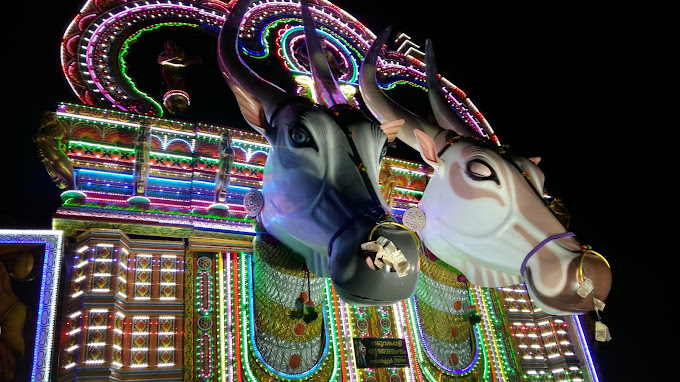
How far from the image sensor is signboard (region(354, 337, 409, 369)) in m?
3.81

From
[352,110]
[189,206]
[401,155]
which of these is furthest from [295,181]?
[401,155]

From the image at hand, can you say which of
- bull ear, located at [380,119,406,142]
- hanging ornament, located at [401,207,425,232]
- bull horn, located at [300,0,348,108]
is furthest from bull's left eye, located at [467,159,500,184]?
bull horn, located at [300,0,348,108]

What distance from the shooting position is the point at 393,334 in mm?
4109

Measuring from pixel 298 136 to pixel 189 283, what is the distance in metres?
1.34

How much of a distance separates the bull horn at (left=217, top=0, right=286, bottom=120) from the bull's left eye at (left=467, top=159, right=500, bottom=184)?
1.46 m

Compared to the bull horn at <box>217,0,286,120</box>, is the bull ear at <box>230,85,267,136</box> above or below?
below

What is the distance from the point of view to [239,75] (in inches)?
140

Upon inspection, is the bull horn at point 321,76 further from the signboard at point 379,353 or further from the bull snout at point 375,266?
the signboard at point 379,353

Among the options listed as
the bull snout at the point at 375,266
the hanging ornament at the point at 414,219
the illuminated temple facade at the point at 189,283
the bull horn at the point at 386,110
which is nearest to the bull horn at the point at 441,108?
the bull horn at the point at 386,110

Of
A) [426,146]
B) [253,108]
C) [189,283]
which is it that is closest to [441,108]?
[426,146]

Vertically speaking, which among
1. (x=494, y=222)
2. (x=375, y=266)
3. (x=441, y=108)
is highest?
(x=441, y=108)

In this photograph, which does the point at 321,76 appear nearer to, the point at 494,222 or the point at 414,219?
the point at 414,219

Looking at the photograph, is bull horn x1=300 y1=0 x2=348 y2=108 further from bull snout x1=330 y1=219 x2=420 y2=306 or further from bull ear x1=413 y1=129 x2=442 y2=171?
bull snout x1=330 y1=219 x2=420 y2=306

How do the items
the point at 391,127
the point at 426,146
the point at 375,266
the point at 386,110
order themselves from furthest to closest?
the point at 386,110
the point at 426,146
the point at 391,127
the point at 375,266
